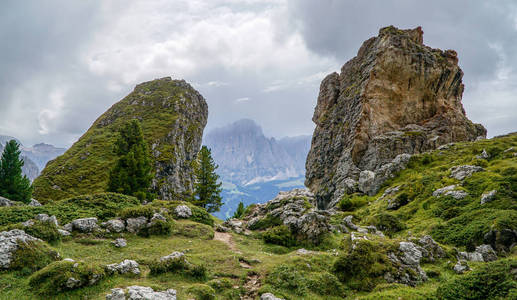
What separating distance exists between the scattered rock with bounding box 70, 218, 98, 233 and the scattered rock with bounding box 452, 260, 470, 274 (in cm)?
2908

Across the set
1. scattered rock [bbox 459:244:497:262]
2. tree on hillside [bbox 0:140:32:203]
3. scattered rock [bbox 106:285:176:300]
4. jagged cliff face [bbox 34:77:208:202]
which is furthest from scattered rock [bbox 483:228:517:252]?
jagged cliff face [bbox 34:77:208:202]

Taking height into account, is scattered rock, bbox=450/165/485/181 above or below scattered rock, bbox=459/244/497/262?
above

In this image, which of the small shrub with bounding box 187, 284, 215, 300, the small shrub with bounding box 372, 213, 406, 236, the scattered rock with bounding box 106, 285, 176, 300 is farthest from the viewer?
the small shrub with bounding box 372, 213, 406, 236

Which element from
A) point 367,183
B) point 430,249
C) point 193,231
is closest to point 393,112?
point 367,183

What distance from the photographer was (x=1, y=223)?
1859 centimetres

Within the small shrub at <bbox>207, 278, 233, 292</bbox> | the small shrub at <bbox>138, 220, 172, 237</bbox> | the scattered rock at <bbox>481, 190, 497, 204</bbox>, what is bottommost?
the small shrub at <bbox>207, 278, 233, 292</bbox>

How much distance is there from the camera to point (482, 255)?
19.4 m

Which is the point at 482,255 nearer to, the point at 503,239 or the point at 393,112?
the point at 503,239

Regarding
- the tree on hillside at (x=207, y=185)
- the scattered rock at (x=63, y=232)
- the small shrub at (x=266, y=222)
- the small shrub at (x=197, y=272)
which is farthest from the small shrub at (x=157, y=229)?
the tree on hillside at (x=207, y=185)

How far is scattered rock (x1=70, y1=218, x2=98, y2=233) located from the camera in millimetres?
21203

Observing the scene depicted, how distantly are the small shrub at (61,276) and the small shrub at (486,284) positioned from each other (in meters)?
17.5

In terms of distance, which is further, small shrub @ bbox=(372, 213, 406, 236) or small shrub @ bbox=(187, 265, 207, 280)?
small shrub @ bbox=(372, 213, 406, 236)

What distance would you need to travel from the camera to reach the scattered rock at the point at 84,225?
21203 mm

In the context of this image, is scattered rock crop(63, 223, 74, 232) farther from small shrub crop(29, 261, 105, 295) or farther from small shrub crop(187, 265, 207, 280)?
small shrub crop(187, 265, 207, 280)
